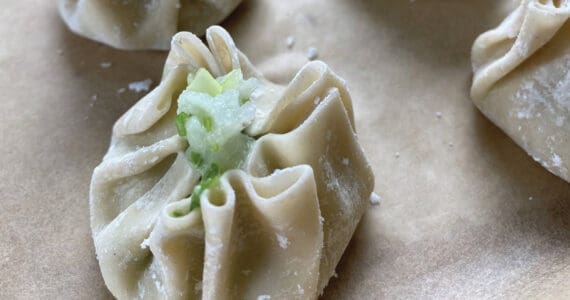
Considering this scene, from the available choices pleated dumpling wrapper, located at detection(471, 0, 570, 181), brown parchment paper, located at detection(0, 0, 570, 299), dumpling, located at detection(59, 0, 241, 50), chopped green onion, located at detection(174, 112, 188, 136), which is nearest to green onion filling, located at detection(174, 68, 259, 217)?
chopped green onion, located at detection(174, 112, 188, 136)

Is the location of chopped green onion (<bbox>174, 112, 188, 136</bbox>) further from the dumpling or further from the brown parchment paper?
the dumpling

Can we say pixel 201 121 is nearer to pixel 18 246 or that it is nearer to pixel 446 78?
pixel 18 246

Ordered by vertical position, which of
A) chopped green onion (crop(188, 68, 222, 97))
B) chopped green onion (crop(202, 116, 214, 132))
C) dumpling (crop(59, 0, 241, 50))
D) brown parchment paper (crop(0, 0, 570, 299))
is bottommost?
brown parchment paper (crop(0, 0, 570, 299))

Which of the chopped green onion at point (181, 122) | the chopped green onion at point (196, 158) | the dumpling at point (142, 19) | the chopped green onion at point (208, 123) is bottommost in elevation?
the dumpling at point (142, 19)

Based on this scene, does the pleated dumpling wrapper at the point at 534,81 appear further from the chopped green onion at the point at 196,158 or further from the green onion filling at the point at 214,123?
the chopped green onion at the point at 196,158

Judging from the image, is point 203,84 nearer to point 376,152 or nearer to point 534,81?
point 376,152

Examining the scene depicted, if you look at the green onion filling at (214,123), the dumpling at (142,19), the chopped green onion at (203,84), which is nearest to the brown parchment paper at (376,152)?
the dumpling at (142,19)

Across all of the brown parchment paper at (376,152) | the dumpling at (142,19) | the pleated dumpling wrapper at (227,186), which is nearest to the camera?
the pleated dumpling wrapper at (227,186)
